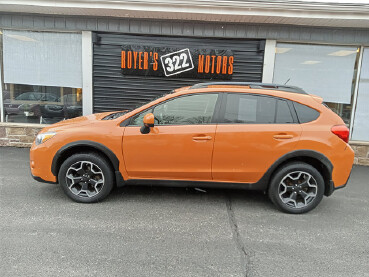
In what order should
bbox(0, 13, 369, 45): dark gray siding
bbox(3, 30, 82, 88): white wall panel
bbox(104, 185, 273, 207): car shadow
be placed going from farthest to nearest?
bbox(3, 30, 82, 88): white wall panel, bbox(0, 13, 369, 45): dark gray siding, bbox(104, 185, 273, 207): car shadow

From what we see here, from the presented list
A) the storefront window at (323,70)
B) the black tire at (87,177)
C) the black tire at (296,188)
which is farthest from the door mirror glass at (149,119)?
the storefront window at (323,70)

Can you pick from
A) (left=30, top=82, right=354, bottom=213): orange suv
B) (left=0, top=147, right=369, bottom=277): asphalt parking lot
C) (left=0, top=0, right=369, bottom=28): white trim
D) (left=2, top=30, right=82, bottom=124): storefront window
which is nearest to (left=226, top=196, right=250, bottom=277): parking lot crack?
(left=0, top=147, right=369, bottom=277): asphalt parking lot

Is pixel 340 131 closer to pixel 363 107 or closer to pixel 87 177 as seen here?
pixel 87 177

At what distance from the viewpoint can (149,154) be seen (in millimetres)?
3855

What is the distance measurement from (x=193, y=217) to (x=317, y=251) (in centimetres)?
149

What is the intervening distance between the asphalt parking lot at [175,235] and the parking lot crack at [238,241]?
0.01 metres

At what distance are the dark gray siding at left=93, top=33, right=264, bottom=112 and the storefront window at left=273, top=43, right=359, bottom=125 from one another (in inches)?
25.0

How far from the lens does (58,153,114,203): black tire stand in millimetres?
3891

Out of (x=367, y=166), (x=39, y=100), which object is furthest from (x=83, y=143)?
(x=367, y=166)

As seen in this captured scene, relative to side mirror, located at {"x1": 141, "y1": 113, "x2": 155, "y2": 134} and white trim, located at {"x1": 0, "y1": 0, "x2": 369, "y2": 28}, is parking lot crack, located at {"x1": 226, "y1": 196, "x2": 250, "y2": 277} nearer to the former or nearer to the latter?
side mirror, located at {"x1": 141, "y1": 113, "x2": 155, "y2": 134}

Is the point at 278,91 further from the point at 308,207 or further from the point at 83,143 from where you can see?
the point at 83,143

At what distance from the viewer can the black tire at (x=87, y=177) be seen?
3891mm

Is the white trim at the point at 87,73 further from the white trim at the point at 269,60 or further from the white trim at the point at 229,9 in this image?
the white trim at the point at 269,60

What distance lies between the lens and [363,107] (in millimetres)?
6859
